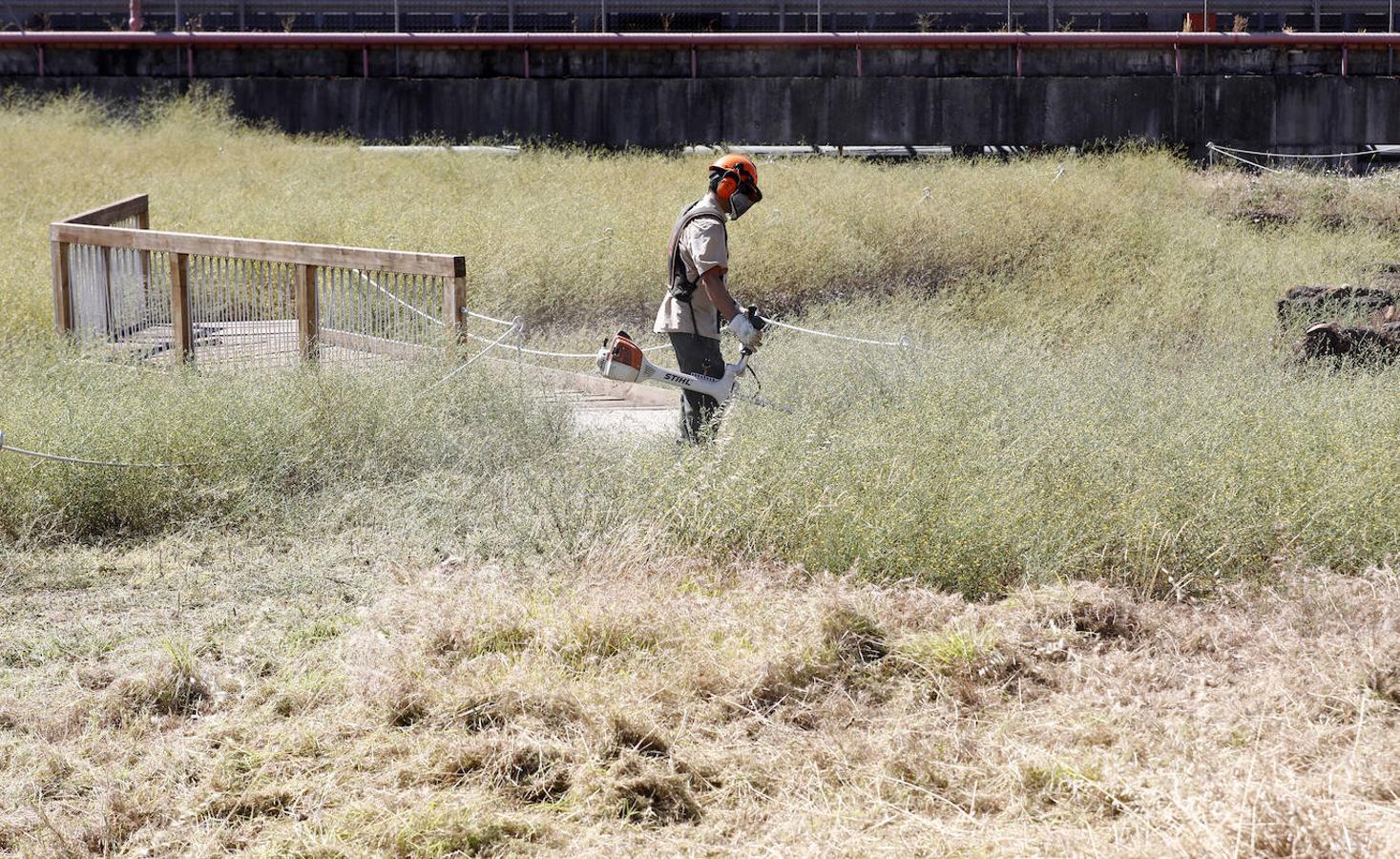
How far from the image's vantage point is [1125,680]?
15.8 feet

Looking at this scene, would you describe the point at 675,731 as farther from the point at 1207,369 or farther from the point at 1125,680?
the point at 1207,369

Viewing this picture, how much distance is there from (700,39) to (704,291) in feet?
56.1

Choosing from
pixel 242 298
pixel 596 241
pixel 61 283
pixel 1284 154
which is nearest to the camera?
pixel 242 298

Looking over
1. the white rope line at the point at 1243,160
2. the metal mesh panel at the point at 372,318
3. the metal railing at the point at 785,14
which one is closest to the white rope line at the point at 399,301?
the metal mesh panel at the point at 372,318

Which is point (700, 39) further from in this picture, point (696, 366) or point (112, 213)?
point (696, 366)

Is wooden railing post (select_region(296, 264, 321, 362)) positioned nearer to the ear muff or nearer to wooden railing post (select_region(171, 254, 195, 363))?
wooden railing post (select_region(171, 254, 195, 363))

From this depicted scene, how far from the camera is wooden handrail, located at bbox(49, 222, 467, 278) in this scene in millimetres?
9016

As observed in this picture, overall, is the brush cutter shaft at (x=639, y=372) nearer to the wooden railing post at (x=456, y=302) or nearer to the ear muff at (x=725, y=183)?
the ear muff at (x=725, y=183)

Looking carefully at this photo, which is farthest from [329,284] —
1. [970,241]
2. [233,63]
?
[233,63]

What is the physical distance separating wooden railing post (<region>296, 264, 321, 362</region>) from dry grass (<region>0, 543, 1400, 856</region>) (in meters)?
4.08

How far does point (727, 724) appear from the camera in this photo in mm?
4547

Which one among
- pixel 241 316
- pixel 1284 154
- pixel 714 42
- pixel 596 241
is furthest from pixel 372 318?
pixel 1284 154

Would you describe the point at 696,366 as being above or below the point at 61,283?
below

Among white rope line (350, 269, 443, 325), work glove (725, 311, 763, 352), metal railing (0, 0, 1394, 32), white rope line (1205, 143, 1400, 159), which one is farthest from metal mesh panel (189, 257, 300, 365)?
white rope line (1205, 143, 1400, 159)
